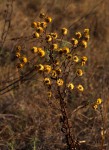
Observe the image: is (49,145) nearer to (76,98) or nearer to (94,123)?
(94,123)

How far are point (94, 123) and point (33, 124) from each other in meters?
0.53

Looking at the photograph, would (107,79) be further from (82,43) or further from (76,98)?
(82,43)

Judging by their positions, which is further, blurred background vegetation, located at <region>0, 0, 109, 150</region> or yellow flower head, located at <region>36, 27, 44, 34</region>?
blurred background vegetation, located at <region>0, 0, 109, 150</region>

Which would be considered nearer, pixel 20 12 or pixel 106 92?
pixel 106 92

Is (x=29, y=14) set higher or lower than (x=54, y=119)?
higher

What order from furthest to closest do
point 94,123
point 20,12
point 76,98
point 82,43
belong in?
point 20,12 → point 76,98 → point 94,123 → point 82,43

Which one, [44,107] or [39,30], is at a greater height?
[39,30]

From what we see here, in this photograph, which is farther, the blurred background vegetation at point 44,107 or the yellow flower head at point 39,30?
the blurred background vegetation at point 44,107

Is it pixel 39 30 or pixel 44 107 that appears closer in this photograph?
pixel 39 30

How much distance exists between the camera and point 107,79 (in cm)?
369

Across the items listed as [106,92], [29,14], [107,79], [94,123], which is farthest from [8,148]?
[29,14]

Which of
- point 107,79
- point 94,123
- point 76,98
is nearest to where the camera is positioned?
point 94,123

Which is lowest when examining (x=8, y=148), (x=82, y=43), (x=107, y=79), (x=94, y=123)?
(x=8, y=148)

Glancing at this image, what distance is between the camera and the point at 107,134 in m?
2.89
